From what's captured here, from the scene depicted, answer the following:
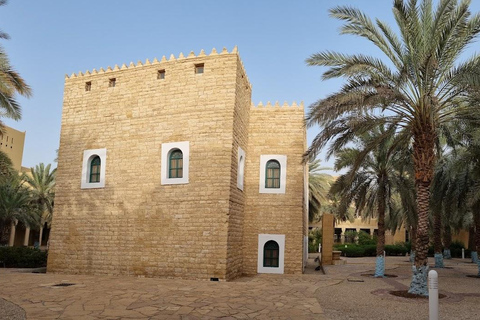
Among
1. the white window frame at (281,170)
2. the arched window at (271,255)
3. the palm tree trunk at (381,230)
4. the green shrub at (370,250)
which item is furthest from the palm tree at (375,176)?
the green shrub at (370,250)

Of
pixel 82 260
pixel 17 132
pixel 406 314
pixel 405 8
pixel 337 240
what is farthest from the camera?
pixel 337 240

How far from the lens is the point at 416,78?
34.3 ft

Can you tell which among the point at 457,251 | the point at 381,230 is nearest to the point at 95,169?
the point at 381,230

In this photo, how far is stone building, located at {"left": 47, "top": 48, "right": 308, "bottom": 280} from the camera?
12.8 metres

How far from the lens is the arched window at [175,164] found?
44.1 ft

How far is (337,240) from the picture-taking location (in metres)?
49.1

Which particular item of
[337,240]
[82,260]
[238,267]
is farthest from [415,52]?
[337,240]

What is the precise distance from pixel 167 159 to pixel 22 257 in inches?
339

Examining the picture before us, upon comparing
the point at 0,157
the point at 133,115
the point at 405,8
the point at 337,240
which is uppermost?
the point at 405,8

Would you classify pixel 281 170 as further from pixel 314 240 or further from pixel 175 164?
pixel 314 240

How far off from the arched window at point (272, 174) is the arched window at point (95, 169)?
19.7 ft

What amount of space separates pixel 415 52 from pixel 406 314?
615 cm

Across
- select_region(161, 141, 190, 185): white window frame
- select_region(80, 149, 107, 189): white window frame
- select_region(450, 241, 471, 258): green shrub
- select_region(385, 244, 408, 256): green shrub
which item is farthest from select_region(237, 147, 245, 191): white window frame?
select_region(450, 241, 471, 258): green shrub

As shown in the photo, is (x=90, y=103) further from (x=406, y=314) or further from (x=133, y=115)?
(x=406, y=314)
